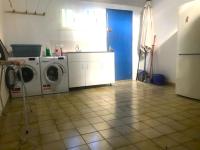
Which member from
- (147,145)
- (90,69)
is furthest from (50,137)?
(90,69)

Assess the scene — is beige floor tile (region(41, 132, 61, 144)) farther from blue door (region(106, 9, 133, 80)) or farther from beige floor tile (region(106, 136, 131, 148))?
blue door (region(106, 9, 133, 80))

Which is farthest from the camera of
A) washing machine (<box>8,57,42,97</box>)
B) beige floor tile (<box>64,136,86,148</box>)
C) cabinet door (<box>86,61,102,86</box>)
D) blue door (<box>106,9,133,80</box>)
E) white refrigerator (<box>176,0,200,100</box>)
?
blue door (<box>106,9,133,80</box>)

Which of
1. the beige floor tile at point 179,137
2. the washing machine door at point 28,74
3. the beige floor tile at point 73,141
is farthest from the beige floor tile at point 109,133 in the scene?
the washing machine door at point 28,74

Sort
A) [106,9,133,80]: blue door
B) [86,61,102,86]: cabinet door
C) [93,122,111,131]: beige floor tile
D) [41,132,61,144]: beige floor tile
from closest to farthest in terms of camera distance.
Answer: [41,132,61,144]: beige floor tile
[93,122,111,131]: beige floor tile
[86,61,102,86]: cabinet door
[106,9,133,80]: blue door

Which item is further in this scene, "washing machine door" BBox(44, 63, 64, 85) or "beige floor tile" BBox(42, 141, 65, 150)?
"washing machine door" BBox(44, 63, 64, 85)

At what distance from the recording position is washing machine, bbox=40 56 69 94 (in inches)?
149

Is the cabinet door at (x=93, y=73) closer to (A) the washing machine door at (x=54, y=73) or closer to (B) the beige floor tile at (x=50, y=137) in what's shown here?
(A) the washing machine door at (x=54, y=73)

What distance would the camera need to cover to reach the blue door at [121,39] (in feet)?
16.3

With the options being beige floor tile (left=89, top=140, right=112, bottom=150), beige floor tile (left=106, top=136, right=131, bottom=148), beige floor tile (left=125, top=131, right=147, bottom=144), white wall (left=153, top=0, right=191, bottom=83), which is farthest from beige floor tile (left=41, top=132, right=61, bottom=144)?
white wall (left=153, top=0, right=191, bottom=83)

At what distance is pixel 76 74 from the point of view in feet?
13.8

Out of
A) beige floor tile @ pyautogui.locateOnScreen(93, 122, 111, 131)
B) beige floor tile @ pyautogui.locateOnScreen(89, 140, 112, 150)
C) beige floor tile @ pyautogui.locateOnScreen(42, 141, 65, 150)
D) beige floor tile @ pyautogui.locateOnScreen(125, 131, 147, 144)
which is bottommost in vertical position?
beige floor tile @ pyautogui.locateOnScreen(42, 141, 65, 150)

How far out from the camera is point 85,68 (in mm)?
4293

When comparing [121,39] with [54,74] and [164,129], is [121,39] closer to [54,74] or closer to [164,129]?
[54,74]

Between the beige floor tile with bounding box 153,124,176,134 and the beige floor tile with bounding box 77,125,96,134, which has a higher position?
the beige floor tile with bounding box 153,124,176,134
